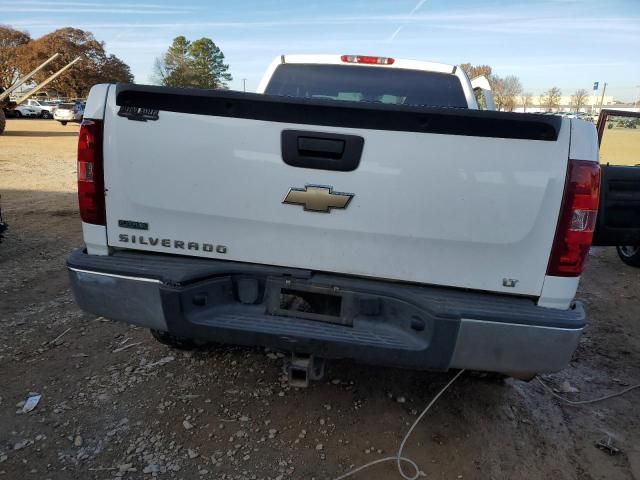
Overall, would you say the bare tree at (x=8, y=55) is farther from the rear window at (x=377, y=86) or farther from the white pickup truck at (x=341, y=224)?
the white pickup truck at (x=341, y=224)

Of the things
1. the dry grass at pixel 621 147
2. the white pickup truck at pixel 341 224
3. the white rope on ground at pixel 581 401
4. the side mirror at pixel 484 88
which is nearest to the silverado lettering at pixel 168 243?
the white pickup truck at pixel 341 224

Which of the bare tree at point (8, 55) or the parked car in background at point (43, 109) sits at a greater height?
the bare tree at point (8, 55)

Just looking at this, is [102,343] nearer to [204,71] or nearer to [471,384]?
[471,384]

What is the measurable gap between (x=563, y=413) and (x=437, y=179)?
189 centimetres

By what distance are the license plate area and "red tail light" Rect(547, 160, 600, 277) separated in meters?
0.96

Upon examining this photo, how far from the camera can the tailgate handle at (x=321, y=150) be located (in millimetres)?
2207

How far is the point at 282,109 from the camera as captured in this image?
222 cm

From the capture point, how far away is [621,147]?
28.1 feet

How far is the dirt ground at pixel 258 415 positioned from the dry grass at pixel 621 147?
183 inches

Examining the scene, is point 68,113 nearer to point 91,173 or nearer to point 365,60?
point 365,60

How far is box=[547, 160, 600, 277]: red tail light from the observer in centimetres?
211

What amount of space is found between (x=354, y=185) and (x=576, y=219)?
97 cm

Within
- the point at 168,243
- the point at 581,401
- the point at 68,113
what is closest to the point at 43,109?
→ the point at 68,113

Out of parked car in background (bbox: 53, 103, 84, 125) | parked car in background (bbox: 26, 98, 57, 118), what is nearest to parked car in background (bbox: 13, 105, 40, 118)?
parked car in background (bbox: 26, 98, 57, 118)
